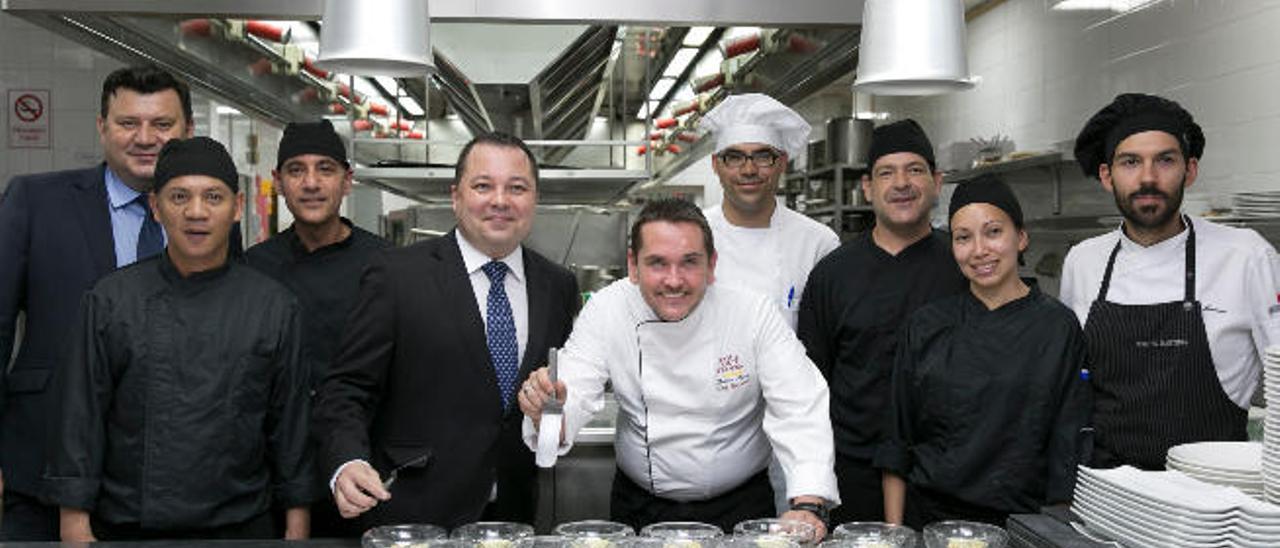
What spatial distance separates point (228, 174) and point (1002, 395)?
1.55 meters

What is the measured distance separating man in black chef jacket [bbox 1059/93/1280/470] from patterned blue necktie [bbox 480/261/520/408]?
117cm

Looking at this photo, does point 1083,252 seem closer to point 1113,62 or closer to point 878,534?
point 878,534

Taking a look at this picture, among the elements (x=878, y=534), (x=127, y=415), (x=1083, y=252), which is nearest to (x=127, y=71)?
(x=127, y=415)

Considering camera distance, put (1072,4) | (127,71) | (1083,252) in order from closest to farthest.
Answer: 1. (127,71)
2. (1083,252)
3. (1072,4)

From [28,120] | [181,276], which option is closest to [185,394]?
[181,276]

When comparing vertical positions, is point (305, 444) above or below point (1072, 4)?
below

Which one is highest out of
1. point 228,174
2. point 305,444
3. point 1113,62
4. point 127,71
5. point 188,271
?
point 1113,62

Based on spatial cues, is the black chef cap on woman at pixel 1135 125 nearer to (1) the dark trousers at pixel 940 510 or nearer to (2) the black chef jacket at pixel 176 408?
(1) the dark trousers at pixel 940 510

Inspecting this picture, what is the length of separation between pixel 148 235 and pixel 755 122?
1443 millimetres

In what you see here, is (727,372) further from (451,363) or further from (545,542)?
(545,542)

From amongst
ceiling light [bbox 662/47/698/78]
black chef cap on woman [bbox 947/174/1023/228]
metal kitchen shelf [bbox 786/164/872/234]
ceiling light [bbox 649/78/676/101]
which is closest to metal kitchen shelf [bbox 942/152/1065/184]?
metal kitchen shelf [bbox 786/164/872/234]

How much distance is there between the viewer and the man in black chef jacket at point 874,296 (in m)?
2.55

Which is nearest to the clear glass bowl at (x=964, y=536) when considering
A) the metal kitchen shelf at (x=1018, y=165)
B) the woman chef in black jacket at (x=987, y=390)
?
the woman chef in black jacket at (x=987, y=390)

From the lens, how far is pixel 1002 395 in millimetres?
2178
